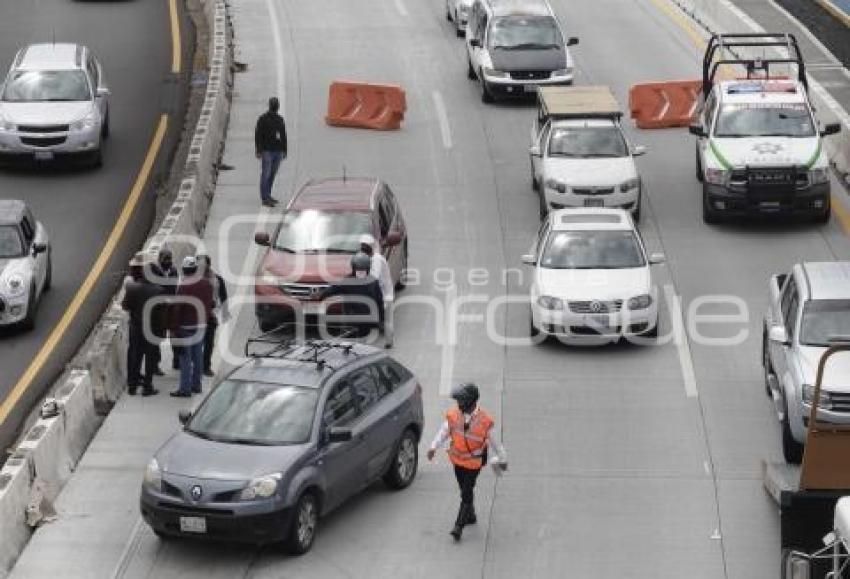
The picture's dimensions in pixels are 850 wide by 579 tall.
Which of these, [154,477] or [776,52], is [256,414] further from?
[776,52]

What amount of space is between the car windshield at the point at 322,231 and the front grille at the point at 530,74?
1280 cm

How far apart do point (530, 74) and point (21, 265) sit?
14.7 m

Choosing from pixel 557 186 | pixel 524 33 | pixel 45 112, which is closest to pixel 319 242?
A: pixel 557 186

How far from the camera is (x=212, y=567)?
726 inches

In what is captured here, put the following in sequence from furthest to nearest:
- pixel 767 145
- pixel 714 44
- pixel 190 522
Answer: pixel 714 44
pixel 767 145
pixel 190 522

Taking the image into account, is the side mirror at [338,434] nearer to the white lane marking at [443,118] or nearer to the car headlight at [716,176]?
the car headlight at [716,176]

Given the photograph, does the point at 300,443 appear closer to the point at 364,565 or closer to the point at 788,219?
the point at 364,565

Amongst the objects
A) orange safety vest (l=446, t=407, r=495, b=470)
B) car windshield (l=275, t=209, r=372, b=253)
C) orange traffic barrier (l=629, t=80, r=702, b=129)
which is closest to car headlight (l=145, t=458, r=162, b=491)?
orange safety vest (l=446, t=407, r=495, b=470)

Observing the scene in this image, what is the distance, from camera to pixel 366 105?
37938mm

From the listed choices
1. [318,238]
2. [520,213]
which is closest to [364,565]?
[318,238]

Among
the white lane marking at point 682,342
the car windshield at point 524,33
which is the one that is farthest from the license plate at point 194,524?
the car windshield at point 524,33

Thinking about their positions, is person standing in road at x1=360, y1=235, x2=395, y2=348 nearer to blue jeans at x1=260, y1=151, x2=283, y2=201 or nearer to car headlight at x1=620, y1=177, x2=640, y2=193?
car headlight at x1=620, y1=177, x2=640, y2=193

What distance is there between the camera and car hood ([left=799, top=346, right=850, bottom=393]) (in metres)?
19.7

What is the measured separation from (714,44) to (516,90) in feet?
17.7
